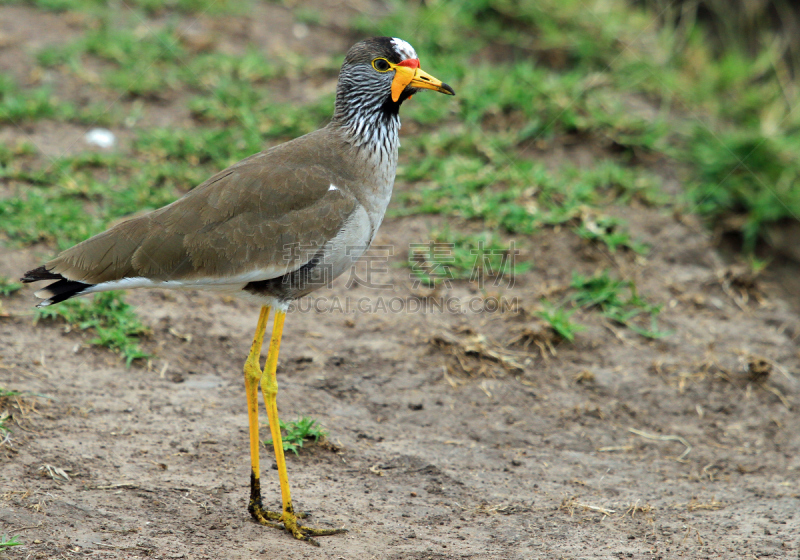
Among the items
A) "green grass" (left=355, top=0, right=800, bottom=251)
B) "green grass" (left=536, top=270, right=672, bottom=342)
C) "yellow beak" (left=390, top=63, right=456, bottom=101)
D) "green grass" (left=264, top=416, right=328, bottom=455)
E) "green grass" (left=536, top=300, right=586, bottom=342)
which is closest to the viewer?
"yellow beak" (left=390, top=63, right=456, bottom=101)

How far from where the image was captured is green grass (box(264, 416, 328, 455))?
4.79 m

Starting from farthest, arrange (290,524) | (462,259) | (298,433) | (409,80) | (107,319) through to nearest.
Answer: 1. (462,259)
2. (107,319)
3. (298,433)
4. (409,80)
5. (290,524)

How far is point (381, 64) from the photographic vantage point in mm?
4648

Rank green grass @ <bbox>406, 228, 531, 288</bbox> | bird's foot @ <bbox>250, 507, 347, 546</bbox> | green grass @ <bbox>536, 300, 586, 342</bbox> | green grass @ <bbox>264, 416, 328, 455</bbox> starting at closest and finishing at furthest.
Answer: bird's foot @ <bbox>250, 507, 347, 546</bbox>, green grass @ <bbox>264, 416, 328, 455</bbox>, green grass @ <bbox>536, 300, 586, 342</bbox>, green grass @ <bbox>406, 228, 531, 288</bbox>

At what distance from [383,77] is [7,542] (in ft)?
10.7

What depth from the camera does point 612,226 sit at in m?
7.17

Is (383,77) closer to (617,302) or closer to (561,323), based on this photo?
(561,323)

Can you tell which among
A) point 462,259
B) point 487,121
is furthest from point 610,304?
point 487,121

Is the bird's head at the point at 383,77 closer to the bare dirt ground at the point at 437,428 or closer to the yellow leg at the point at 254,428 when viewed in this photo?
Result: the yellow leg at the point at 254,428

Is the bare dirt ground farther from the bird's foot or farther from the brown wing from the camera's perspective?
the brown wing

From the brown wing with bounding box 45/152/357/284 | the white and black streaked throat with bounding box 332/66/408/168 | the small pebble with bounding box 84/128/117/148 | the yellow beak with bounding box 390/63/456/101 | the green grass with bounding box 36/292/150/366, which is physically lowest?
the green grass with bounding box 36/292/150/366

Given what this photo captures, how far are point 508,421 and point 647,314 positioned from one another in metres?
1.95

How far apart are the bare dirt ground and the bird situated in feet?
1.73

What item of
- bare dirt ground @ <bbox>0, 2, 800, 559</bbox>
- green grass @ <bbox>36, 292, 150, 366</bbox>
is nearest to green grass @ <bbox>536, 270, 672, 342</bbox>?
bare dirt ground @ <bbox>0, 2, 800, 559</bbox>
